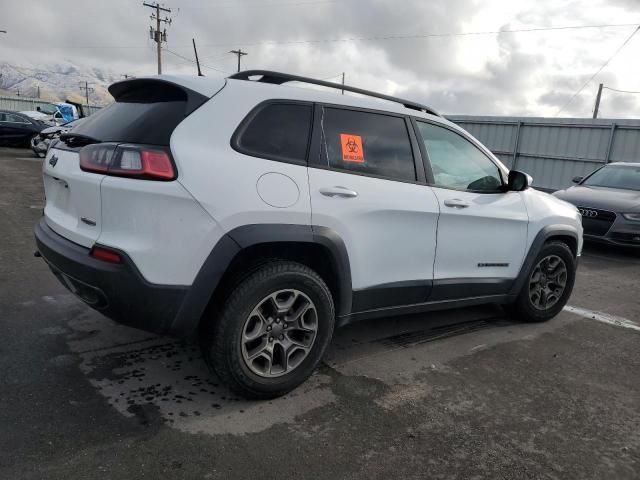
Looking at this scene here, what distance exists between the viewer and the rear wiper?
284cm

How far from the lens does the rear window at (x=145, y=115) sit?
8.65ft

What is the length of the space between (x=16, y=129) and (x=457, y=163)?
20.2m

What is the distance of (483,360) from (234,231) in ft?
7.10

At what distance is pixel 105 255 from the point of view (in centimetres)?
254

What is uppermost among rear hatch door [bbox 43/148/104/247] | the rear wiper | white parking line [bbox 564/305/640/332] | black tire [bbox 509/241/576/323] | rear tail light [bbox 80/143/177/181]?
the rear wiper

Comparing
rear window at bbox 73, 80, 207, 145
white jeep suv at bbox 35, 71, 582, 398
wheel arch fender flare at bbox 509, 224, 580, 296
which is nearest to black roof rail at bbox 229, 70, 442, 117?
white jeep suv at bbox 35, 71, 582, 398

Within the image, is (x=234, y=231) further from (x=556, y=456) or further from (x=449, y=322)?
(x=449, y=322)

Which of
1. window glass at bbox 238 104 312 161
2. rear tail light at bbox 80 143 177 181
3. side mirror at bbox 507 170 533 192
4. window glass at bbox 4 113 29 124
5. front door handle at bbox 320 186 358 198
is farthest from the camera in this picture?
window glass at bbox 4 113 29 124

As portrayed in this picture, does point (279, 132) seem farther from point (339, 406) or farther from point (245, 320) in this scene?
point (339, 406)

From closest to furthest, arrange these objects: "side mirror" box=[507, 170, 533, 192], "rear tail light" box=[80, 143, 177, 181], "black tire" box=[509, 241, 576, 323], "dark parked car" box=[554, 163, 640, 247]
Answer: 1. "rear tail light" box=[80, 143, 177, 181]
2. "side mirror" box=[507, 170, 533, 192]
3. "black tire" box=[509, 241, 576, 323]
4. "dark parked car" box=[554, 163, 640, 247]

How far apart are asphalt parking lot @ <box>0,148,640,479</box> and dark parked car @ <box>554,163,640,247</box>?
3839 millimetres

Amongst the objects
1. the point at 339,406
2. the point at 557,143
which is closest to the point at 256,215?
the point at 339,406

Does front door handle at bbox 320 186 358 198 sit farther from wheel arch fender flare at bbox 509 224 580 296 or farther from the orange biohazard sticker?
wheel arch fender flare at bbox 509 224 580 296

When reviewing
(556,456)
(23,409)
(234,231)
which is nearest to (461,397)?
(556,456)
